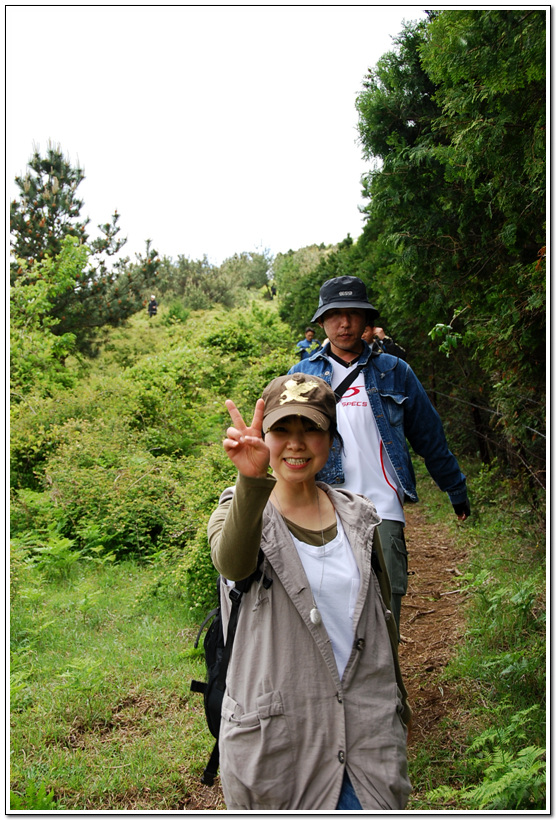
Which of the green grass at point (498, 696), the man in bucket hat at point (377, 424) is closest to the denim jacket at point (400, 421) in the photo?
the man in bucket hat at point (377, 424)

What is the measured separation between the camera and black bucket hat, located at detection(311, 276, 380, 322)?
3.60 meters

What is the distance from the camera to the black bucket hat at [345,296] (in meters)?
3.60

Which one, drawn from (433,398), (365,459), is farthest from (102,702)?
(433,398)

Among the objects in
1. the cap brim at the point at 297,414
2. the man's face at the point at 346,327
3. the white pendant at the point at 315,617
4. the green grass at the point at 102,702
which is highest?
the man's face at the point at 346,327

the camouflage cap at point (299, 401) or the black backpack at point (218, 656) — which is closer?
the black backpack at point (218, 656)

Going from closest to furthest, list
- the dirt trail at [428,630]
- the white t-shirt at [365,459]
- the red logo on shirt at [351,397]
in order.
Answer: the white t-shirt at [365,459] → the red logo on shirt at [351,397] → the dirt trail at [428,630]

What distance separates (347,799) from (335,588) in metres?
0.54

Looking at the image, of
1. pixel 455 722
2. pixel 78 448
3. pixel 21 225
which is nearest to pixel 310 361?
pixel 455 722

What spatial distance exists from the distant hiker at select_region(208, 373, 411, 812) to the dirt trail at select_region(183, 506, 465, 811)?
1.89 metres

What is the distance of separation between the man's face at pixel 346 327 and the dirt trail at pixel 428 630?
2195mm

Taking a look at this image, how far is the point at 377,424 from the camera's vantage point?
344 cm

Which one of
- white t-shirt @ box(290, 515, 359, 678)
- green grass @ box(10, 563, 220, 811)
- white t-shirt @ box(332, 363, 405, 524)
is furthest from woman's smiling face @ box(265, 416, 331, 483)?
green grass @ box(10, 563, 220, 811)

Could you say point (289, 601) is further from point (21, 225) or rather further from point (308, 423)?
point (21, 225)

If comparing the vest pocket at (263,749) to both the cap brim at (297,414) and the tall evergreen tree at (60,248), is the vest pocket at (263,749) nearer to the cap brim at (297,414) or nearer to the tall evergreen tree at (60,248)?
the cap brim at (297,414)
